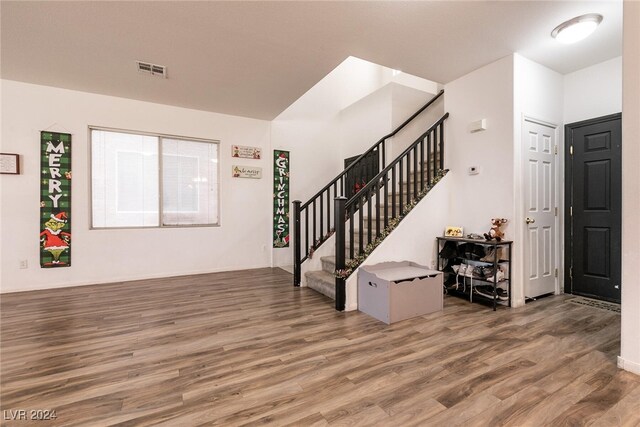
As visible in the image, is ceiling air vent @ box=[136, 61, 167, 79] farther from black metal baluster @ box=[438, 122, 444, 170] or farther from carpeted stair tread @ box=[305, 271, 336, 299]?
black metal baluster @ box=[438, 122, 444, 170]

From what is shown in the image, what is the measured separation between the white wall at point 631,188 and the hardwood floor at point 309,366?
0.26 metres

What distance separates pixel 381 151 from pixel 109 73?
13.2ft

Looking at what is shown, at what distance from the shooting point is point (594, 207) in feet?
11.4

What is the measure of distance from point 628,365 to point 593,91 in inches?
122

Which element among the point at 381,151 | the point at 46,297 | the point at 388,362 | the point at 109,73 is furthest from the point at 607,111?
the point at 46,297

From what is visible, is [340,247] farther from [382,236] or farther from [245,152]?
[245,152]

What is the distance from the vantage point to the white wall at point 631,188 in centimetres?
190

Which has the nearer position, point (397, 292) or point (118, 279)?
point (397, 292)

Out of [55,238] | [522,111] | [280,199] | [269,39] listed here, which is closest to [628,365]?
[522,111]

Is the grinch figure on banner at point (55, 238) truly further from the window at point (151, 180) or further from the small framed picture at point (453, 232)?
the small framed picture at point (453, 232)

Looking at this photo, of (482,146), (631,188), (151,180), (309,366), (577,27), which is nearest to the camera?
(631,188)

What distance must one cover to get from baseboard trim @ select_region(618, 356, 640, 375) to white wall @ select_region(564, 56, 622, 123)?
278 cm

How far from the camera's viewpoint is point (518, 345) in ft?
7.68

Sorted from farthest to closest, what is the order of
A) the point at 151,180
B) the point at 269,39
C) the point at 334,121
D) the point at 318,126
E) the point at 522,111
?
1. the point at 334,121
2. the point at 318,126
3. the point at 151,180
4. the point at 522,111
5. the point at 269,39
